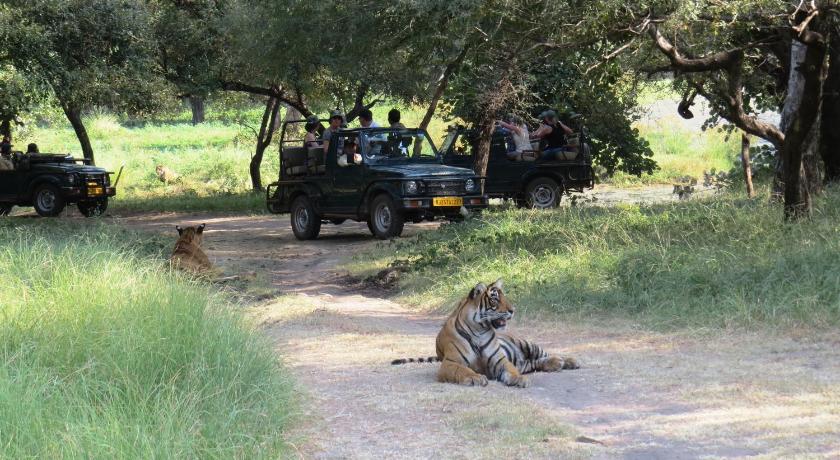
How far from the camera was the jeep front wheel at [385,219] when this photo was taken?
56.4 ft

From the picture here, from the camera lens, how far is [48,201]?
24.2m

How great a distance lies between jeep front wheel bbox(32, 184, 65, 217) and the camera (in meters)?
23.9

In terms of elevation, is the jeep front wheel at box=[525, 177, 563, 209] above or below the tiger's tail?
above

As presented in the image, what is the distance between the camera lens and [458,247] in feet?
45.3

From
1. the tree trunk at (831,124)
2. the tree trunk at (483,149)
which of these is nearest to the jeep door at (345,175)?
the tree trunk at (483,149)

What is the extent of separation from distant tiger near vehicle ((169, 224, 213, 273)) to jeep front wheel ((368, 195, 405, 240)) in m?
A: 3.97

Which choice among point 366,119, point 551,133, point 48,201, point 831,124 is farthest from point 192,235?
point 48,201

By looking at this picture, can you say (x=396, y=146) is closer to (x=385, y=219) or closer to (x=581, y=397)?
(x=385, y=219)

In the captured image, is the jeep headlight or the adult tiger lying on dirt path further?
the jeep headlight

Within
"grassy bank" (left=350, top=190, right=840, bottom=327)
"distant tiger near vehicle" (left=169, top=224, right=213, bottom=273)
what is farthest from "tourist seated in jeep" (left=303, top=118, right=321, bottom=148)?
"distant tiger near vehicle" (left=169, top=224, right=213, bottom=273)

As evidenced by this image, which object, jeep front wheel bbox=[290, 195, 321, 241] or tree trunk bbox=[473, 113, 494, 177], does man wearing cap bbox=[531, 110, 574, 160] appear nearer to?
tree trunk bbox=[473, 113, 494, 177]

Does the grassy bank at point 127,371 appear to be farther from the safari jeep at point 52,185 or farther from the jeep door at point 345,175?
the safari jeep at point 52,185

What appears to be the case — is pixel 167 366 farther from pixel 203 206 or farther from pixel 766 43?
pixel 203 206

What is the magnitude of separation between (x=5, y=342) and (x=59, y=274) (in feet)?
4.76
